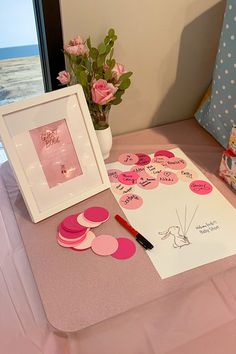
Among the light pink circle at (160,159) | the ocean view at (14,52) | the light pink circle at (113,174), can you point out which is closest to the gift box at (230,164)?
the light pink circle at (160,159)

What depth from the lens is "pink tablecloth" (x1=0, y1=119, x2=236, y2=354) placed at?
1.89 ft

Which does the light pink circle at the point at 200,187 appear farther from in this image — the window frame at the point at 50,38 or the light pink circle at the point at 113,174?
the window frame at the point at 50,38

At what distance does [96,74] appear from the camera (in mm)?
809

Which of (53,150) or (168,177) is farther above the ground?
(53,150)

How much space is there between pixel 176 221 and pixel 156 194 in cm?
10

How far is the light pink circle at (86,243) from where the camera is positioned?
0.67 metres

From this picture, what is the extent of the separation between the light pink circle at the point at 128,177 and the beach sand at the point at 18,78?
103 cm

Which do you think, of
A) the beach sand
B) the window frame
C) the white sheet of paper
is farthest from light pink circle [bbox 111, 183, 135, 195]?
the beach sand

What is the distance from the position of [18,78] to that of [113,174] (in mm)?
1282

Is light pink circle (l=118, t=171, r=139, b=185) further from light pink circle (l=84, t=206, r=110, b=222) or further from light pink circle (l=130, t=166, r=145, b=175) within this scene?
light pink circle (l=84, t=206, r=110, b=222)

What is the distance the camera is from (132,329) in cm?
60

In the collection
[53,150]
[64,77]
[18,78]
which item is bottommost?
[18,78]

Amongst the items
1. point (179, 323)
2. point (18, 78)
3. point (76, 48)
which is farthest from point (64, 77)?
point (18, 78)

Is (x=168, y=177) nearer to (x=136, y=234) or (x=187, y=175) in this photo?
(x=187, y=175)
